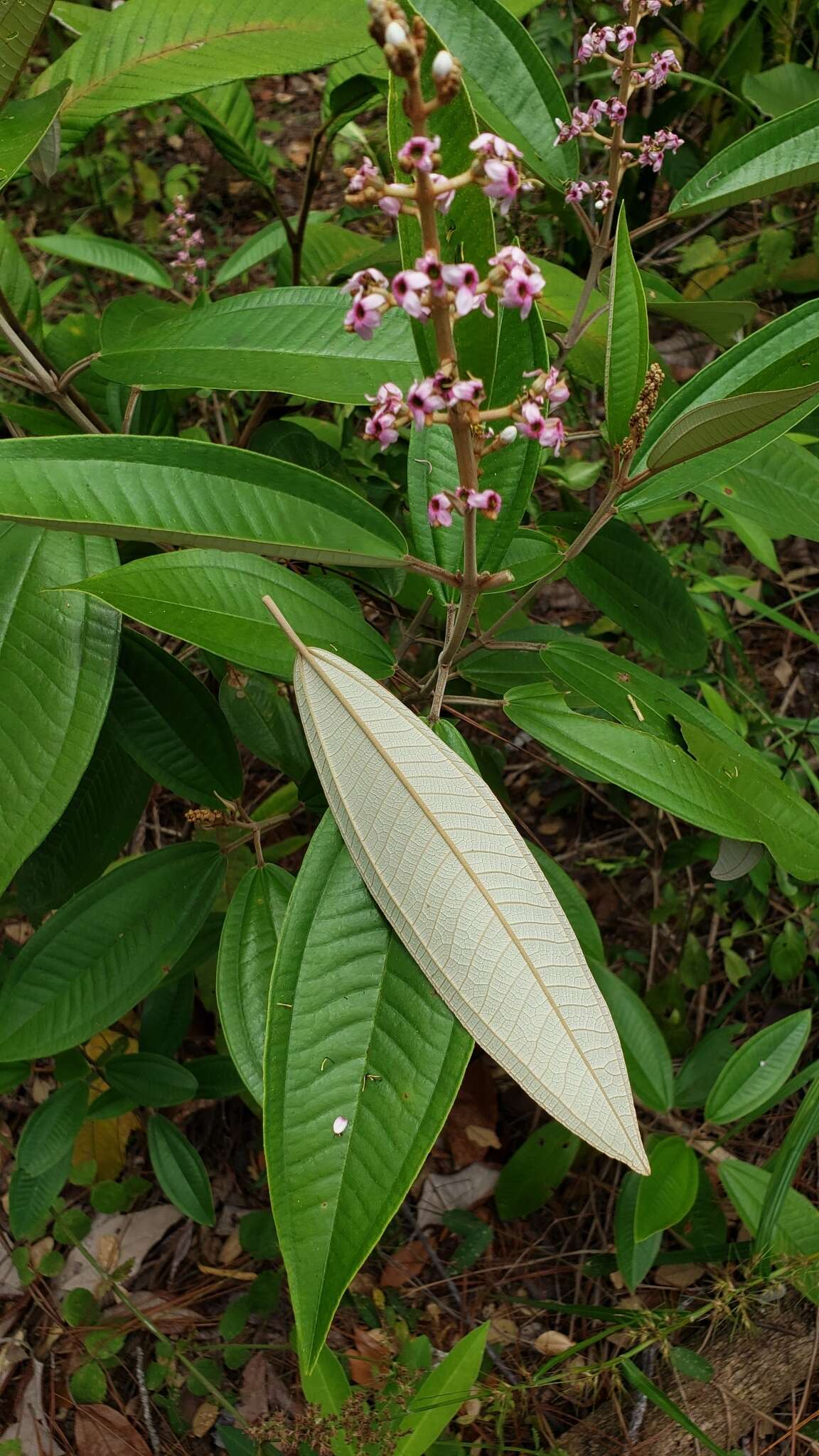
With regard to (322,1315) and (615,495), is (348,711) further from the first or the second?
(322,1315)

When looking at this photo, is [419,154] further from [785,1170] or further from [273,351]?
[785,1170]

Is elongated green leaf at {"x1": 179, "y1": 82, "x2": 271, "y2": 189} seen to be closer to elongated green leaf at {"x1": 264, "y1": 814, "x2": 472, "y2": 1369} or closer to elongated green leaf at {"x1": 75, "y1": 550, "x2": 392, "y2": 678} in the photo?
elongated green leaf at {"x1": 75, "y1": 550, "x2": 392, "y2": 678}

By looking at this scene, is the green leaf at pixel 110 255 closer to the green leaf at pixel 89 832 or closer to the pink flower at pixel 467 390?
the green leaf at pixel 89 832

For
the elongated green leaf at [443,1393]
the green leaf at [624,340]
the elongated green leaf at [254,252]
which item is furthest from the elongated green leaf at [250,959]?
the elongated green leaf at [254,252]

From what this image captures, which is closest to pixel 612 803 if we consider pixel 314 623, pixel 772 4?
pixel 314 623

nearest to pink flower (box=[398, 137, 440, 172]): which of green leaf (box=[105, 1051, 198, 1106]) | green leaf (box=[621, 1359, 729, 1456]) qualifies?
green leaf (box=[105, 1051, 198, 1106])

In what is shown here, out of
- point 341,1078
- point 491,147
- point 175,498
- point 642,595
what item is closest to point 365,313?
point 491,147
